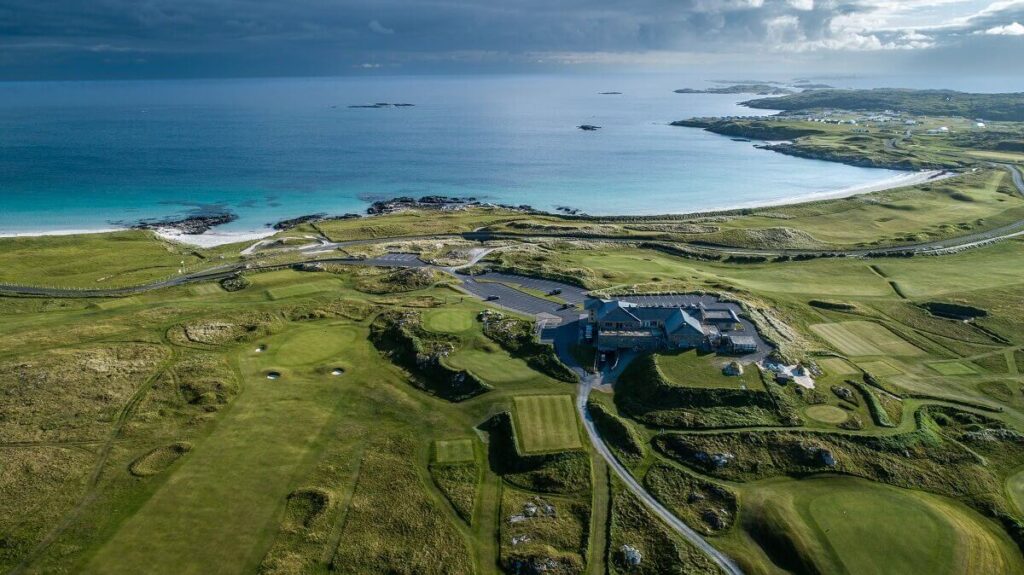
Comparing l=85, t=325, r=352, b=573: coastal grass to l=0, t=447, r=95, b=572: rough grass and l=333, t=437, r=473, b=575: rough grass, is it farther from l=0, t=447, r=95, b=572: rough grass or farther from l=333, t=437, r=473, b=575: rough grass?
l=333, t=437, r=473, b=575: rough grass

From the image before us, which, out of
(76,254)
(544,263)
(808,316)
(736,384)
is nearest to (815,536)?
(736,384)

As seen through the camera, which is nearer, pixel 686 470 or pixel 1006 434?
pixel 686 470

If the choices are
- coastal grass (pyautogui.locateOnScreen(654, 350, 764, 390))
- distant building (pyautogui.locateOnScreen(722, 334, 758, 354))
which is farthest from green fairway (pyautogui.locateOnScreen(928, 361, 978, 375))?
coastal grass (pyautogui.locateOnScreen(654, 350, 764, 390))

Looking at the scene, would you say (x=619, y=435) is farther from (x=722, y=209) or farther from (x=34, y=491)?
A: (x=722, y=209)

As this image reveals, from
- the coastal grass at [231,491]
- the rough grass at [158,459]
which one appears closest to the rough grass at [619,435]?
the coastal grass at [231,491]

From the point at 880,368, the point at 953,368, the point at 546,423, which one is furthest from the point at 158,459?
the point at 953,368

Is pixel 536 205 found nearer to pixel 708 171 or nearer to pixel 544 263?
pixel 544 263
